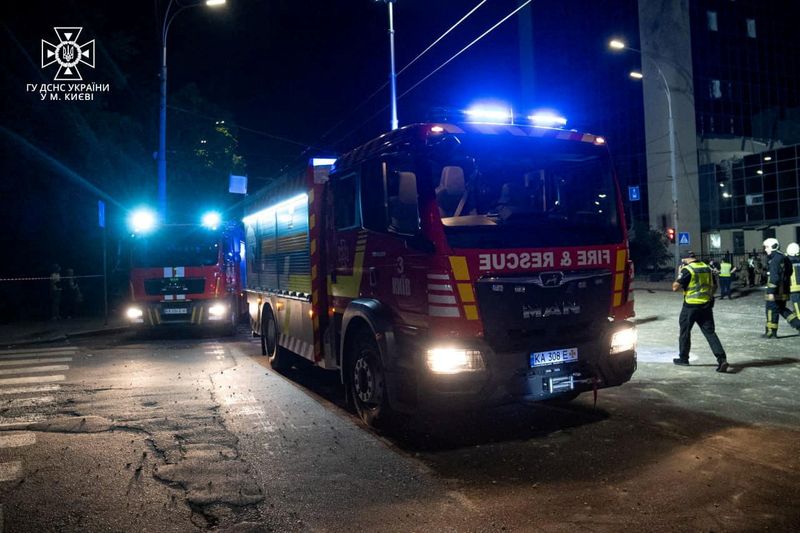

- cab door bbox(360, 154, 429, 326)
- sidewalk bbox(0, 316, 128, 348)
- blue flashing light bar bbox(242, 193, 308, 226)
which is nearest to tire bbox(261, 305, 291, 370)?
blue flashing light bar bbox(242, 193, 308, 226)

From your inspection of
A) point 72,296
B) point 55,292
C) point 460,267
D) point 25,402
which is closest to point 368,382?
point 460,267

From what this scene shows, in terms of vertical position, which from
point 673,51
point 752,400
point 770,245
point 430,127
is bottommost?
point 752,400

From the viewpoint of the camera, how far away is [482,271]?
5508mm

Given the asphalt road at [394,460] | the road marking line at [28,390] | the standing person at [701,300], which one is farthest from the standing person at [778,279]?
the road marking line at [28,390]

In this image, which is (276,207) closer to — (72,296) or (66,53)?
(72,296)

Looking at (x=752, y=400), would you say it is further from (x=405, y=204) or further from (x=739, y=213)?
(x=739, y=213)

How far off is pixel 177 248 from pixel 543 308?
12.0 metres

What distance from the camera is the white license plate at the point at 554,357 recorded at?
18.4ft

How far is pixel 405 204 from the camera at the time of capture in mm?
5734

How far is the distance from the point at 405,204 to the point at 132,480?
3.24 m

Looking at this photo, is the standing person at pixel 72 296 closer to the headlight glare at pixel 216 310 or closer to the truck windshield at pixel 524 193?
the headlight glare at pixel 216 310

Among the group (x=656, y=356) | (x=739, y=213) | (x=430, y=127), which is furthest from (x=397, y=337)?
(x=739, y=213)

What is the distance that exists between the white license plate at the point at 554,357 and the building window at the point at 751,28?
197 ft

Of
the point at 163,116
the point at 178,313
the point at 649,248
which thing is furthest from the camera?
the point at 649,248
